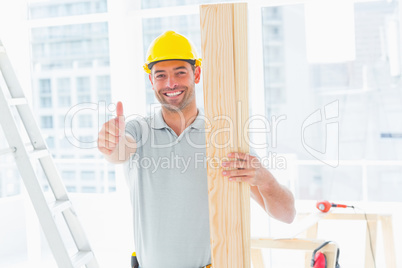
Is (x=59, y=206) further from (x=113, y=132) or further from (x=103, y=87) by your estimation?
(x=103, y=87)

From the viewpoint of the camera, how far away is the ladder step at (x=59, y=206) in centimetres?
222

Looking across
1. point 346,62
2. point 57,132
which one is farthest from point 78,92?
point 346,62

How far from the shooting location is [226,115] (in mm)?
1412

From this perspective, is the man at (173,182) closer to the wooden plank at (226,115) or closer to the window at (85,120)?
the wooden plank at (226,115)

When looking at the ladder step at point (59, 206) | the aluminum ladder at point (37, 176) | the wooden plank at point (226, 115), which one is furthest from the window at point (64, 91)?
the wooden plank at point (226, 115)

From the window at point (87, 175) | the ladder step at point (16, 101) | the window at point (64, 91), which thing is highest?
the window at point (64, 91)

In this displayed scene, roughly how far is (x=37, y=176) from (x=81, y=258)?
433mm

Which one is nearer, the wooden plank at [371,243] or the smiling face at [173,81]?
the smiling face at [173,81]

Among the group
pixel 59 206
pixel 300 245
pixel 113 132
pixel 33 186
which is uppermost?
pixel 113 132

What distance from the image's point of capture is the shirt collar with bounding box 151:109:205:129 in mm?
1911

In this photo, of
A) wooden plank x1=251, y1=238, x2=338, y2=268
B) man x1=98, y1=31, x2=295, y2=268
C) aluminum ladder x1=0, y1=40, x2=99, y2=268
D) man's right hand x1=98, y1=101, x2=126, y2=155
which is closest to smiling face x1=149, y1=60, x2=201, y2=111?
man x1=98, y1=31, x2=295, y2=268

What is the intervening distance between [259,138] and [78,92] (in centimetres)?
371

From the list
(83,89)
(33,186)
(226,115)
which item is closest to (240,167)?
(226,115)

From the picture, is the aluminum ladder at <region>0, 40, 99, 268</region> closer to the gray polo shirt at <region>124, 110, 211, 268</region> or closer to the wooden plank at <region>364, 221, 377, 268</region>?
the gray polo shirt at <region>124, 110, 211, 268</region>
